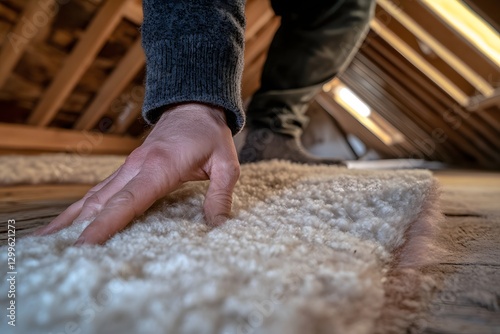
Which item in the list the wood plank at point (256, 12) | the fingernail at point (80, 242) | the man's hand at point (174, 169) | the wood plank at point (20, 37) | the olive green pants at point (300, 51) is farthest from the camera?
the wood plank at point (256, 12)

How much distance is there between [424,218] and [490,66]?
2459 mm

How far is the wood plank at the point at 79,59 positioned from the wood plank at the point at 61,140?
116 millimetres

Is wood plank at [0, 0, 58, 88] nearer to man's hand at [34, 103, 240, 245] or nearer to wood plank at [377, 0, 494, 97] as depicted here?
man's hand at [34, 103, 240, 245]

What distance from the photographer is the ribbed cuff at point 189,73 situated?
0.66 meters

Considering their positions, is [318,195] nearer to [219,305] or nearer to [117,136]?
[219,305]

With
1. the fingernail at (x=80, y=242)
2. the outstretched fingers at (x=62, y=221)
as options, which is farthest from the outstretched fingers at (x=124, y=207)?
the outstretched fingers at (x=62, y=221)

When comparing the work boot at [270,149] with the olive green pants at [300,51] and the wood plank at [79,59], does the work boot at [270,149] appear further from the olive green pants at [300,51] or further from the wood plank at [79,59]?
the wood plank at [79,59]

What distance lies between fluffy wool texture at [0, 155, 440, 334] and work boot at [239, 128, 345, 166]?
80cm

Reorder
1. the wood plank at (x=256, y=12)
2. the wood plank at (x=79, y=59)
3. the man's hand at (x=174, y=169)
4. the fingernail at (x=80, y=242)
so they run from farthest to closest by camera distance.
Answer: the wood plank at (x=256, y=12) → the wood plank at (x=79, y=59) → the man's hand at (x=174, y=169) → the fingernail at (x=80, y=242)

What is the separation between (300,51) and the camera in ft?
4.66

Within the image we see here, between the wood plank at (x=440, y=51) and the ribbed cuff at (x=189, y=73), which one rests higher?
the wood plank at (x=440, y=51)

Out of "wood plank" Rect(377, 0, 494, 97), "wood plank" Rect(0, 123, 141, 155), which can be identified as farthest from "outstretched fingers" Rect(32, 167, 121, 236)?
"wood plank" Rect(377, 0, 494, 97)

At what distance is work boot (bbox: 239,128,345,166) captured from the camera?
4.74 ft

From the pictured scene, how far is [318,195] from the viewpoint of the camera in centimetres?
75
